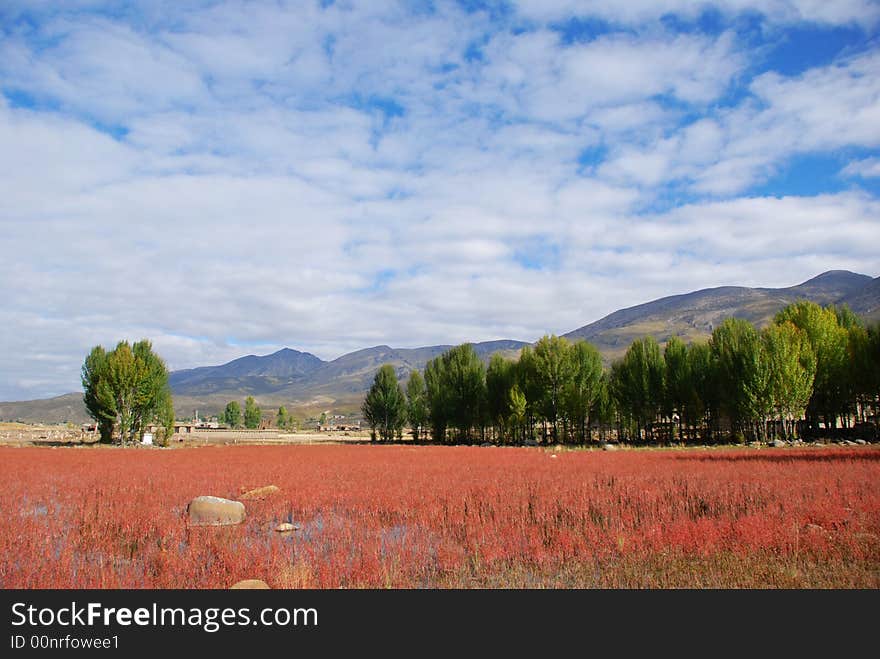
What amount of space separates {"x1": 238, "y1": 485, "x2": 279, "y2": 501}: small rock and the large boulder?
14.1 ft

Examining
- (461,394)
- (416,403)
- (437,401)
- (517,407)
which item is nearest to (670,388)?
(517,407)

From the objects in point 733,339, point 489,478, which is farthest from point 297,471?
point 733,339

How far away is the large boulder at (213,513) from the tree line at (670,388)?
45.3 metres

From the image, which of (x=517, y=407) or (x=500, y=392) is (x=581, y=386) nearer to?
(x=517, y=407)

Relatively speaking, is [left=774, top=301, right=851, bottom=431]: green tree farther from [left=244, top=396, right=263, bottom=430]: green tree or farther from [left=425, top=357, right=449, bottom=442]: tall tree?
[left=244, top=396, right=263, bottom=430]: green tree

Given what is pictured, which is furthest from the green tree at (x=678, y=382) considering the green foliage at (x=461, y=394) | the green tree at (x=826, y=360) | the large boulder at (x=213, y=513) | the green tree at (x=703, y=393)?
the large boulder at (x=213, y=513)

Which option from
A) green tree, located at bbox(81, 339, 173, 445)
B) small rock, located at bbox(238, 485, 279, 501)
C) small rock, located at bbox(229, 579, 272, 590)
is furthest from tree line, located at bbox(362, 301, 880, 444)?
small rock, located at bbox(229, 579, 272, 590)

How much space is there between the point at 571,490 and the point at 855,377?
152 ft

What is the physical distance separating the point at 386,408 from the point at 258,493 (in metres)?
62.6

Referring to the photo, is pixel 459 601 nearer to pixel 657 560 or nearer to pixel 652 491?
pixel 657 560

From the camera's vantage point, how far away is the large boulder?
47.0 ft

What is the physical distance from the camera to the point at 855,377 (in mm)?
50531

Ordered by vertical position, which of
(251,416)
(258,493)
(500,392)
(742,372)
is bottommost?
(251,416)

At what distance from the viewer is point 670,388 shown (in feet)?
201
